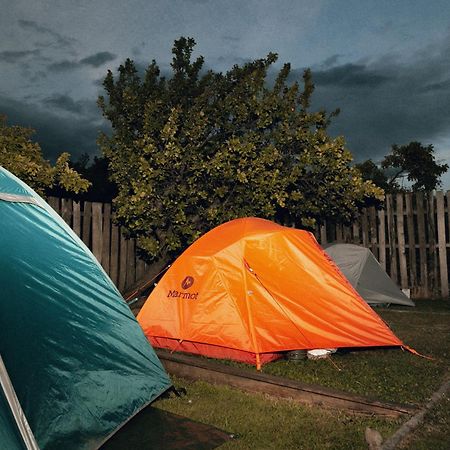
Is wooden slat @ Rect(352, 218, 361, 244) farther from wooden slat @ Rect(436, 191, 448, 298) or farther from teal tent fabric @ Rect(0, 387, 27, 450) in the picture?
teal tent fabric @ Rect(0, 387, 27, 450)

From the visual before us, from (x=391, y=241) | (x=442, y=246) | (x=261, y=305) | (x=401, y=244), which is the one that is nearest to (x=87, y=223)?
(x=261, y=305)

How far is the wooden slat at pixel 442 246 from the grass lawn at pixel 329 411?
17.8 feet

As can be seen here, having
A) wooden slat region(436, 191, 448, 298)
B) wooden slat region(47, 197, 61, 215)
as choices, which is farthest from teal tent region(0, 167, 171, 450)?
wooden slat region(436, 191, 448, 298)

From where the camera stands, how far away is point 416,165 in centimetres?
2048

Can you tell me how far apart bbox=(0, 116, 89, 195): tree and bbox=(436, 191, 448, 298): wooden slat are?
8393 mm

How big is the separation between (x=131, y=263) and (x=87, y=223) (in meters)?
1.55

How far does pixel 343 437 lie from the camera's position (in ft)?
12.4

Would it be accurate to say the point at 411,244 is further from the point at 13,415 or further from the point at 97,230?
the point at 13,415

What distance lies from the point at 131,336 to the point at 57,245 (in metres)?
1.11

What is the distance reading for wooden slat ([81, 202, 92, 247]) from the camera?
9.81m

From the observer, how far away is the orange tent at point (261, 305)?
5.81 metres

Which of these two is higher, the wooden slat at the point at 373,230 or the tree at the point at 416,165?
the tree at the point at 416,165

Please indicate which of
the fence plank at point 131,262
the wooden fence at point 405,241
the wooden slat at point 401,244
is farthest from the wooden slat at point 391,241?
the fence plank at point 131,262

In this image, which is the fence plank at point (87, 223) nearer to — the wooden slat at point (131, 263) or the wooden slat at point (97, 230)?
the wooden slat at point (97, 230)
